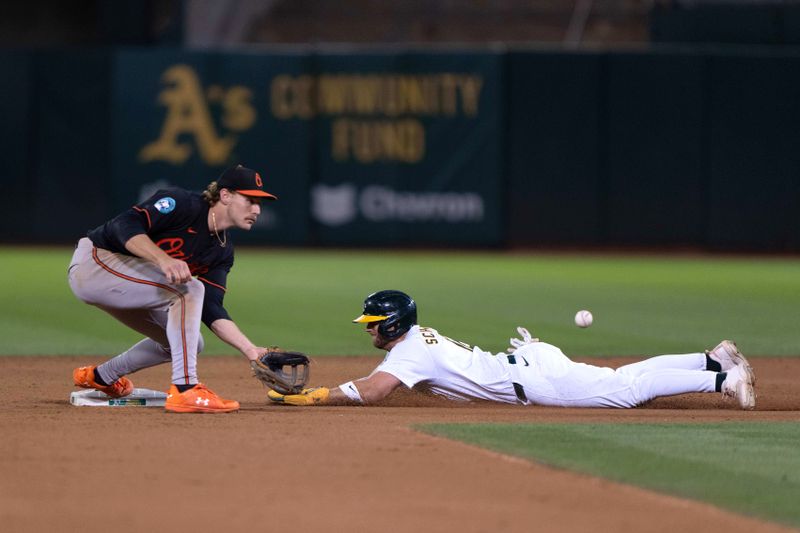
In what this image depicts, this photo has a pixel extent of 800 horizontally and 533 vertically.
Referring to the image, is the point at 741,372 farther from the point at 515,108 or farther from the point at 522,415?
the point at 515,108

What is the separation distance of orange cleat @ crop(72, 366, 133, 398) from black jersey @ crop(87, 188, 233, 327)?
2.50ft

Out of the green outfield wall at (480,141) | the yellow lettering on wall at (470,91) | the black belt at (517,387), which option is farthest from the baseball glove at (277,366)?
the yellow lettering on wall at (470,91)

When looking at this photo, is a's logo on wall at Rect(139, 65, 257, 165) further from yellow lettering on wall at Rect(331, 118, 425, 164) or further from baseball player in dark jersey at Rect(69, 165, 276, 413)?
baseball player in dark jersey at Rect(69, 165, 276, 413)

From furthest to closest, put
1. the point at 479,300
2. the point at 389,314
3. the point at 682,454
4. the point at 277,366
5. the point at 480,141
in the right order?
the point at 480,141 < the point at 479,300 < the point at 389,314 < the point at 277,366 < the point at 682,454

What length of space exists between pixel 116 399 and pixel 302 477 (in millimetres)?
2434

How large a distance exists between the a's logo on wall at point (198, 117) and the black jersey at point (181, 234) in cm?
1491

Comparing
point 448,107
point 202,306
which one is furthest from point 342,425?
point 448,107

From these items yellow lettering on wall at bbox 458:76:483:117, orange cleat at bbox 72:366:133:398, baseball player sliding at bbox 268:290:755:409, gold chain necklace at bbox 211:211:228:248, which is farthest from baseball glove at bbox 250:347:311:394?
yellow lettering on wall at bbox 458:76:483:117

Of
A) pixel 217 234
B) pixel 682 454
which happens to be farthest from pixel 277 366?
pixel 682 454

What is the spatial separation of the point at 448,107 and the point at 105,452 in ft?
54.4

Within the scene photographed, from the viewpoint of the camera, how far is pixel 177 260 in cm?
659

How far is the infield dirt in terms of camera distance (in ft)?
14.9

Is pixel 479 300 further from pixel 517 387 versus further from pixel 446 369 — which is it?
pixel 446 369

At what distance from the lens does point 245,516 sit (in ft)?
15.0
